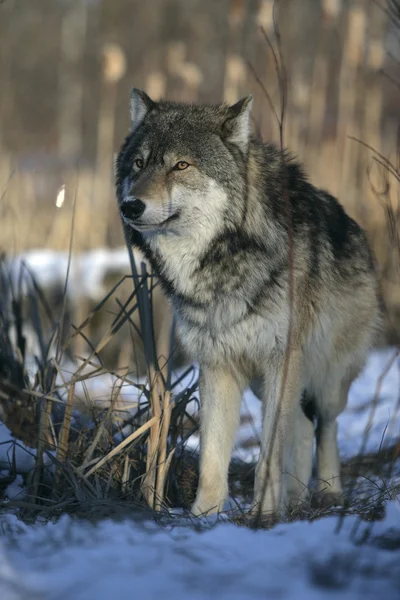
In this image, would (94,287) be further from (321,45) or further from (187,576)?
(187,576)

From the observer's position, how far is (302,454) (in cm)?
404

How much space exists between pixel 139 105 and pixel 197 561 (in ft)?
8.16

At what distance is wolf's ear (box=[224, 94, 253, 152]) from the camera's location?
11.1 ft

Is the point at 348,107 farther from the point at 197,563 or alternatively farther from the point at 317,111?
the point at 197,563

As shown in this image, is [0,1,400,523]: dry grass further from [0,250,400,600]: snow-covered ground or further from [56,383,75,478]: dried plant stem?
[0,250,400,600]: snow-covered ground

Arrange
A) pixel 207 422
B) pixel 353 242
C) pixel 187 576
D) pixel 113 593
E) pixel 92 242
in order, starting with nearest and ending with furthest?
pixel 113 593
pixel 187 576
pixel 207 422
pixel 353 242
pixel 92 242

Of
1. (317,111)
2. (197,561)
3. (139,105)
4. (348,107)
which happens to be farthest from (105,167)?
(197,561)

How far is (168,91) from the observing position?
35.2 feet

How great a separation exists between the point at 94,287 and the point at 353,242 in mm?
3828

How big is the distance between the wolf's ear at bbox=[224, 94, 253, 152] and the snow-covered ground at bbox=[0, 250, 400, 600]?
1.83 m

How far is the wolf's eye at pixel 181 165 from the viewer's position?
3.28 meters

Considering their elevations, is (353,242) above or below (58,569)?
above

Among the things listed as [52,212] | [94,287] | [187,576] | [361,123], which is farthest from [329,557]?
[361,123]

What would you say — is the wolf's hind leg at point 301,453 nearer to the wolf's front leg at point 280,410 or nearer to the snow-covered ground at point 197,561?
the wolf's front leg at point 280,410
